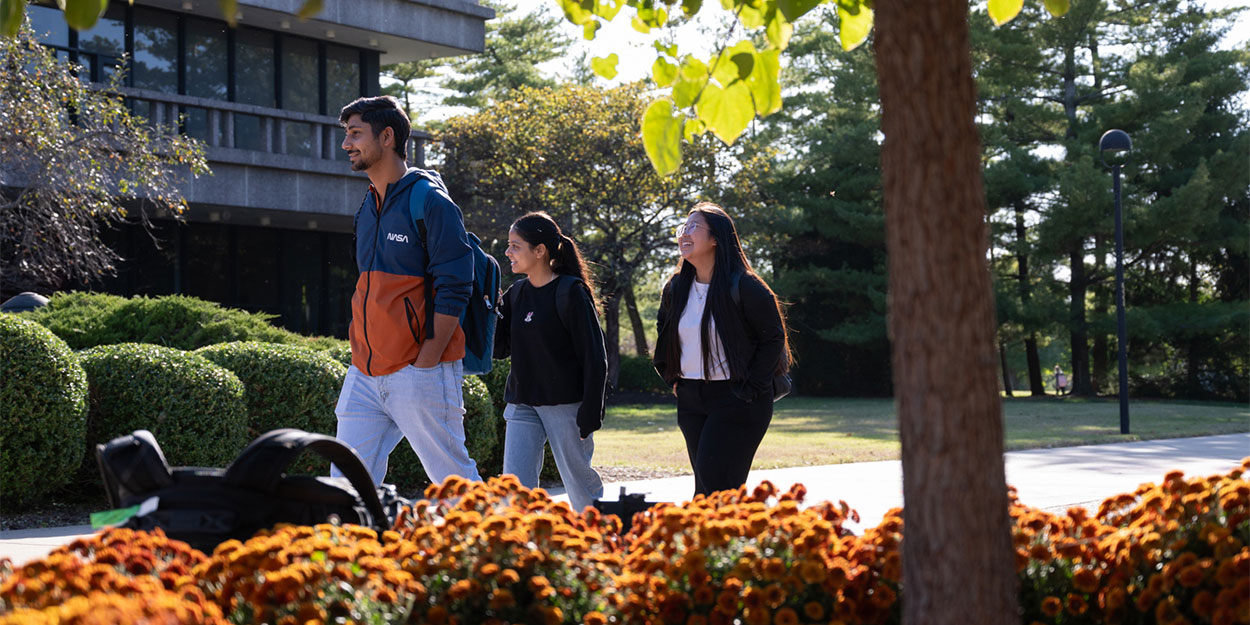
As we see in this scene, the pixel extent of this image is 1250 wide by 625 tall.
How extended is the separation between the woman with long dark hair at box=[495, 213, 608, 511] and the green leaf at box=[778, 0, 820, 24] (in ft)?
9.96

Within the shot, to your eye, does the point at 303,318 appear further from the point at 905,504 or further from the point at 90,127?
the point at 905,504

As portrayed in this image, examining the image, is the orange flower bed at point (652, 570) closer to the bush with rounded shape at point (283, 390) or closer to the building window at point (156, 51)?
the bush with rounded shape at point (283, 390)

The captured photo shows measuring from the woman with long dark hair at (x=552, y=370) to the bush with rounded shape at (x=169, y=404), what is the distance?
3.46 meters

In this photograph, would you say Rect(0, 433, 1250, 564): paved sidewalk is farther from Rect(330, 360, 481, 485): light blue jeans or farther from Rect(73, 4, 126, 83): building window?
Rect(73, 4, 126, 83): building window

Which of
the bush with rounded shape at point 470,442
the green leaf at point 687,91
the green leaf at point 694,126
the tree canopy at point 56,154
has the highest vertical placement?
the tree canopy at point 56,154

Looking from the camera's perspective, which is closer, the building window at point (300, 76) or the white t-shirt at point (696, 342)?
the white t-shirt at point (696, 342)

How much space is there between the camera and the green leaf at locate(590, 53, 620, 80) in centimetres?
400

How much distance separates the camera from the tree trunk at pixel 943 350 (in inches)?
87.1

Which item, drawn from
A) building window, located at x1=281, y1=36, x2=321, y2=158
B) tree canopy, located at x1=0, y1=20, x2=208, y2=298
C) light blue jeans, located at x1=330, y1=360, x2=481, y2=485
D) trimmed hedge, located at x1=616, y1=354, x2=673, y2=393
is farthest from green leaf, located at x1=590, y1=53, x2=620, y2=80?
trimmed hedge, located at x1=616, y1=354, x2=673, y2=393

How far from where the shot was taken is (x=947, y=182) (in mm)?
2242

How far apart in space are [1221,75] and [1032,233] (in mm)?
6693

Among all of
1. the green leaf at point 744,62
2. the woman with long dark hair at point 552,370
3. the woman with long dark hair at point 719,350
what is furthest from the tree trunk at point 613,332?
the green leaf at point 744,62

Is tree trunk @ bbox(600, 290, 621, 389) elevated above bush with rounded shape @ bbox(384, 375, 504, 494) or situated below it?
above

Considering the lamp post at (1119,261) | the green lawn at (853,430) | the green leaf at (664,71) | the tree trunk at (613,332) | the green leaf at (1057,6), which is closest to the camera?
the green leaf at (664,71)
